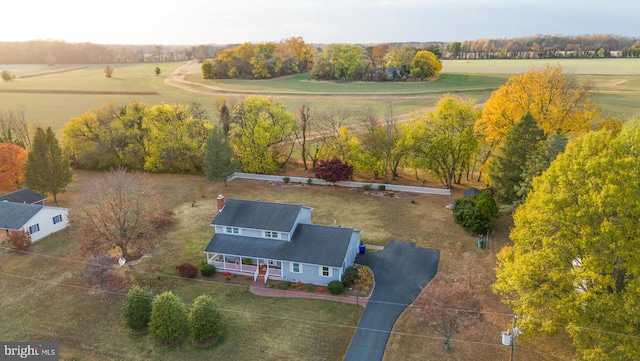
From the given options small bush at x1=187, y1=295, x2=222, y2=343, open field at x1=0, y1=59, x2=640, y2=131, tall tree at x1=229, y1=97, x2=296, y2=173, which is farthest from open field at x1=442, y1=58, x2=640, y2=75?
small bush at x1=187, y1=295, x2=222, y2=343

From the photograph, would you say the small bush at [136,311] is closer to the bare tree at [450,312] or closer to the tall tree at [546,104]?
the bare tree at [450,312]

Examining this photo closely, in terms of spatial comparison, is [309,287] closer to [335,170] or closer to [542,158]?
[335,170]

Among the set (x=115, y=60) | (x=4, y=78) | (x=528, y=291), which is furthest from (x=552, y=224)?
(x=115, y=60)

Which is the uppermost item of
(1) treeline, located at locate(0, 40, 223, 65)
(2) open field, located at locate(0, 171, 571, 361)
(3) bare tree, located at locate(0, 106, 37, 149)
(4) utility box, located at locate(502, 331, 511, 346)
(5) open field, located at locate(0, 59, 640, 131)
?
(1) treeline, located at locate(0, 40, 223, 65)

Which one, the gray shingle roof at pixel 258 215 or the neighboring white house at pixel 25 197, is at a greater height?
the gray shingle roof at pixel 258 215

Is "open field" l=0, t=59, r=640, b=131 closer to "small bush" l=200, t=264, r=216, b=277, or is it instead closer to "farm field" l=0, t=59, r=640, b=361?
"farm field" l=0, t=59, r=640, b=361

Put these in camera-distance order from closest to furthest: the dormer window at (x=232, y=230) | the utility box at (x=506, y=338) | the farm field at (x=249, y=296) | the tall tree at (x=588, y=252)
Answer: the tall tree at (x=588, y=252), the utility box at (x=506, y=338), the farm field at (x=249, y=296), the dormer window at (x=232, y=230)

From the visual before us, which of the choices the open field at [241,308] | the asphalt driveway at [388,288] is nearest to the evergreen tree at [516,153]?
the open field at [241,308]

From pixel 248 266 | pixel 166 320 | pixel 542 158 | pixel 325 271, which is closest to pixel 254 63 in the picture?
pixel 248 266
